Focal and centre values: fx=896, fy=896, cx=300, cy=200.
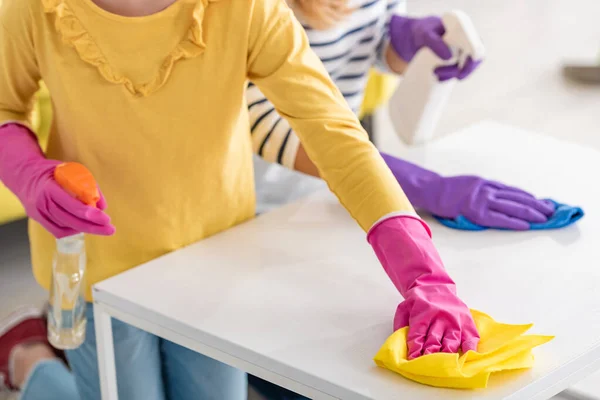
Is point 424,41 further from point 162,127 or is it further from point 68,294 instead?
point 68,294

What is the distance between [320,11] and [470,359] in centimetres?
67

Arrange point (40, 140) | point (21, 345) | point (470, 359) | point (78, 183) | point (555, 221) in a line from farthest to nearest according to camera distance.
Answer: point (40, 140)
point (21, 345)
point (555, 221)
point (78, 183)
point (470, 359)

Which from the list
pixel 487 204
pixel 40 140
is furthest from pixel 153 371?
pixel 40 140

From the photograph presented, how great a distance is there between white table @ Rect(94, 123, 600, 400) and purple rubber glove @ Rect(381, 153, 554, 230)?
0.9 inches

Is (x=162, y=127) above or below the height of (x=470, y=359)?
above

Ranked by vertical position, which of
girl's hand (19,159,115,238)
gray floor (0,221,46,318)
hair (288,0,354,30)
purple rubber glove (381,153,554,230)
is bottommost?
gray floor (0,221,46,318)

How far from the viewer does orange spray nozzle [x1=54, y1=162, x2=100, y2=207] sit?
977 mm

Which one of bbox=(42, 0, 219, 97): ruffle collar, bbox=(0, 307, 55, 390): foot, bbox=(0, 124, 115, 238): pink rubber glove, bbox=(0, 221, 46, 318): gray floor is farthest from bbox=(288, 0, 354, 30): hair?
bbox=(0, 221, 46, 318): gray floor

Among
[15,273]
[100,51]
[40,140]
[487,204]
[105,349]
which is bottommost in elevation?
[15,273]

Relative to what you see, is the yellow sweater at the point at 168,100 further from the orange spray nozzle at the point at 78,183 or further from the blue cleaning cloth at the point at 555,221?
the blue cleaning cloth at the point at 555,221

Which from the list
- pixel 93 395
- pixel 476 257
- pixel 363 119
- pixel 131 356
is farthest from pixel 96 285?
pixel 363 119

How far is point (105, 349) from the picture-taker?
1067 millimetres

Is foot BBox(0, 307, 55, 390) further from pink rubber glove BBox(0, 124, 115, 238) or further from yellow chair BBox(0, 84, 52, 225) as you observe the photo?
pink rubber glove BBox(0, 124, 115, 238)

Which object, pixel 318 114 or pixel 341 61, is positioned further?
pixel 341 61
